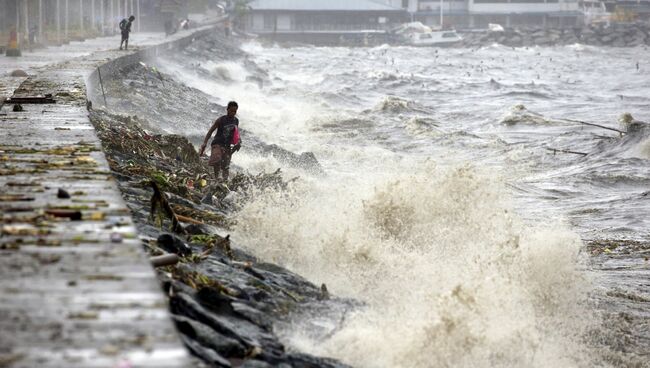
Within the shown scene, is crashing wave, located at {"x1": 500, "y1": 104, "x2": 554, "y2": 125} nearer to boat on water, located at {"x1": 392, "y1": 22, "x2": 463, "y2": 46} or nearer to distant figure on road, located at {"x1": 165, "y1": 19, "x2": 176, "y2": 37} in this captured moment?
distant figure on road, located at {"x1": 165, "y1": 19, "x2": 176, "y2": 37}

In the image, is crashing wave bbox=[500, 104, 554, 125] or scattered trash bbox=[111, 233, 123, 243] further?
crashing wave bbox=[500, 104, 554, 125]

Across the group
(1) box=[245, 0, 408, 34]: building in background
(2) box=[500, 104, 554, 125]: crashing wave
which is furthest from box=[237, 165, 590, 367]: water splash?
(1) box=[245, 0, 408, 34]: building in background

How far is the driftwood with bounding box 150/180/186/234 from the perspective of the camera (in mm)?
7424

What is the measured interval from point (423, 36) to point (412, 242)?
3130 inches

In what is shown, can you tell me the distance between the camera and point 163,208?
25.2 feet

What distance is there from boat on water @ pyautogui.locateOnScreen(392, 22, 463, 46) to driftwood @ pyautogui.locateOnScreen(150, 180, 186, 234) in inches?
3180

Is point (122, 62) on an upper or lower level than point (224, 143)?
upper

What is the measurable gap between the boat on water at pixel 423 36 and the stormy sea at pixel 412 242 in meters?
62.9

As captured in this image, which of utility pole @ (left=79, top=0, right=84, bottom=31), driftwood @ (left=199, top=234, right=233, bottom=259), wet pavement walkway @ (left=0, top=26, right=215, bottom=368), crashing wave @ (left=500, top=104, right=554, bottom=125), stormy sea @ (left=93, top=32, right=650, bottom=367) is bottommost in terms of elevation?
crashing wave @ (left=500, top=104, right=554, bottom=125)

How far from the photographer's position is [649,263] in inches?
422

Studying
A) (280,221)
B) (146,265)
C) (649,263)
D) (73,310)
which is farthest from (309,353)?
(649,263)

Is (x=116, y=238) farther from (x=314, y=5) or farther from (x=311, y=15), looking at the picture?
(x=311, y=15)

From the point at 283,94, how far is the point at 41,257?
3221cm

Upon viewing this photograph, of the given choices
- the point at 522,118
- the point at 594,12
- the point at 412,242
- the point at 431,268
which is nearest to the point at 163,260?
the point at 431,268
